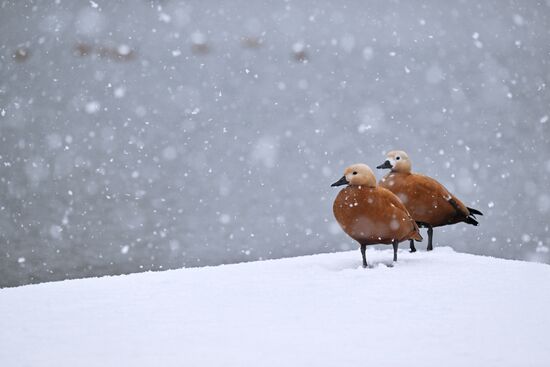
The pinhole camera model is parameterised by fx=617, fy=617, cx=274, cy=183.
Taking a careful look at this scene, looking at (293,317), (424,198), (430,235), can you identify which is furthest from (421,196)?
(293,317)

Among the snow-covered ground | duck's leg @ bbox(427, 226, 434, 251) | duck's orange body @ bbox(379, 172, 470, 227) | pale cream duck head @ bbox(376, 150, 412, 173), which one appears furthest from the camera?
duck's leg @ bbox(427, 226, 434, 251)

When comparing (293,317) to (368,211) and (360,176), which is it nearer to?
(368,211)

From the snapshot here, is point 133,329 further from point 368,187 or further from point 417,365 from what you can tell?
point 368,187

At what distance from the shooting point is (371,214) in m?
3.51

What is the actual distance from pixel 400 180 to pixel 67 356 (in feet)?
8.12

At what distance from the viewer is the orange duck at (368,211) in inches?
139

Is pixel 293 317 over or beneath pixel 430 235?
beneath

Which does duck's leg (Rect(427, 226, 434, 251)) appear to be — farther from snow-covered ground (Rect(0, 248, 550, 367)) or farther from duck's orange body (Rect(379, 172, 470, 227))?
snow-covered ground (Rect(0, 248, 550, 367))

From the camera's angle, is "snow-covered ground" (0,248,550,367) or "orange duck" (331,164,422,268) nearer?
"snow-covered ground" (0,248,550,367)

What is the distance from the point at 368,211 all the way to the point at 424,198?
694 millimetres

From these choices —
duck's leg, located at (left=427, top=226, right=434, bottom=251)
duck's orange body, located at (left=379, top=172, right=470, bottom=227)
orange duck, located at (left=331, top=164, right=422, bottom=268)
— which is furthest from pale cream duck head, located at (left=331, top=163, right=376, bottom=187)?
duck's leg, located at (left=427, top=226, right=434, bottom=251)

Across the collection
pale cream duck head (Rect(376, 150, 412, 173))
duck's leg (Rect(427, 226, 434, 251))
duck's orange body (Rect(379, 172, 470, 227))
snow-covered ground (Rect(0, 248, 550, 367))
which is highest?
pale cream duck head (Rect(376, 150, 412, 173))

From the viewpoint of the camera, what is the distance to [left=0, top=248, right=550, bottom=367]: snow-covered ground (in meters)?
2.27

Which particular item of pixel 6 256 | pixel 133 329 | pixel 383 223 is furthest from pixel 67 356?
pixel 6 256
